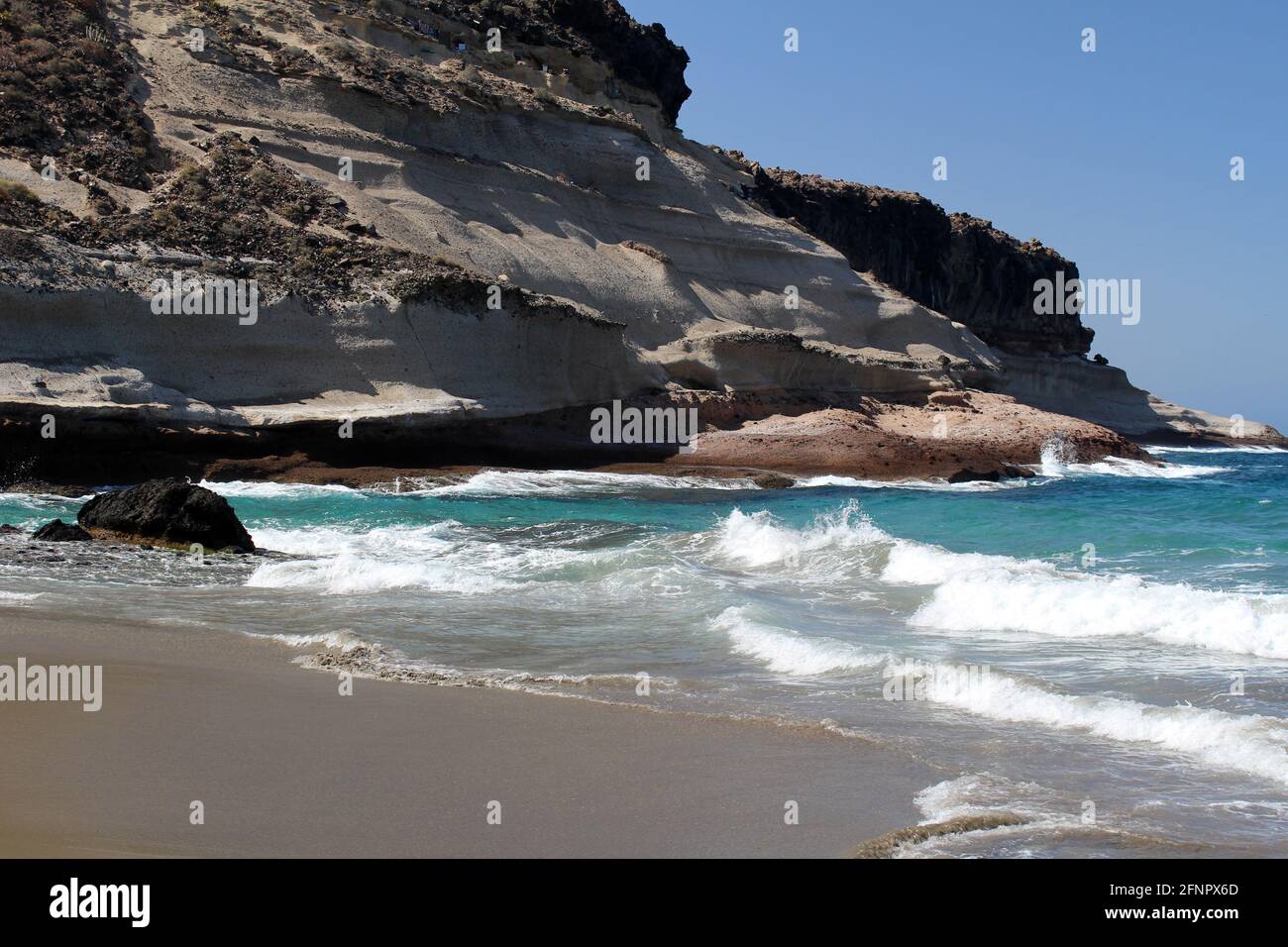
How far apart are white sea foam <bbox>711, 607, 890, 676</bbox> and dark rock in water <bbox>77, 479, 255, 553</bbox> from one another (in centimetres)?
785

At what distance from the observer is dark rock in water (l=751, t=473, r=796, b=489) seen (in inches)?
→ 1128

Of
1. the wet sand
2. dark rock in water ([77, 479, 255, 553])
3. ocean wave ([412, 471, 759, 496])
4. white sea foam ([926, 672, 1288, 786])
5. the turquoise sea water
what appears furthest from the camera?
ocean wave ([412, 471, 759, 496])

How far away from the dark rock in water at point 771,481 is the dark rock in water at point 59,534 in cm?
1647

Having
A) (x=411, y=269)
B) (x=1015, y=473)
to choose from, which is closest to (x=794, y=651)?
(x=411, y=269)

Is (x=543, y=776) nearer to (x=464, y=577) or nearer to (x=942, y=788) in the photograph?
(x=942, y=788)

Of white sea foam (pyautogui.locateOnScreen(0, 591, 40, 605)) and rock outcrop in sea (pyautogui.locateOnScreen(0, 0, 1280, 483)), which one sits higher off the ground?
rock outcrop in sea (pyautogui.locateOnScreen(0, 0, 1280, 483))

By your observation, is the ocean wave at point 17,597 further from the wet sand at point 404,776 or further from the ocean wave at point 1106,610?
the ocean wave at point 1106,610

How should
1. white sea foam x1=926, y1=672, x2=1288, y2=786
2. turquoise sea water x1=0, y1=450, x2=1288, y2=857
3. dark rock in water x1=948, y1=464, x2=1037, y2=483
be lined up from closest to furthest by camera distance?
turquoise sea water x1=0, y1=450, x2=1288, y2=857, white sea foam x1=926, y1=672, x2=1288, y2=786, dark rock in water x1=948, y1=464, x2=1037, y2=483

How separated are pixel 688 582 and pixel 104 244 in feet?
61.8

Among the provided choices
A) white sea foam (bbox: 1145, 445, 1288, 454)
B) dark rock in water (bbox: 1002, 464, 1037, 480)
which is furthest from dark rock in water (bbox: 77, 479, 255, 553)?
white sea foam (bbox: 1145, 445, 1288, 454)

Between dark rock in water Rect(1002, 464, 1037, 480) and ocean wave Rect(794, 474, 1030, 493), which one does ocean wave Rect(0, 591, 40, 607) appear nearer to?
ocean wave Rect(794, 474, 1030, 493)

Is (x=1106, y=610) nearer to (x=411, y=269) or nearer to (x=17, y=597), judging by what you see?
(x=17, y=597)

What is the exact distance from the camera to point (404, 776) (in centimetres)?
621
